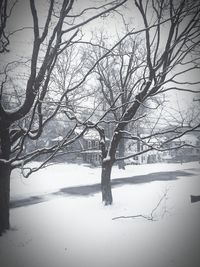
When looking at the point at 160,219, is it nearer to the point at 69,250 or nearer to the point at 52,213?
the point at 69,250

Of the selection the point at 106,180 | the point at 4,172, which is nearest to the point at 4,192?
the point at 4,172

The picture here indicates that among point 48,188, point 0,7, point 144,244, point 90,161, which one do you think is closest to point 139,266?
point 144,244

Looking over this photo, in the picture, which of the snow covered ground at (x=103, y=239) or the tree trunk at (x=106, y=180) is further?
the tree trunk at (x=106, y=180)

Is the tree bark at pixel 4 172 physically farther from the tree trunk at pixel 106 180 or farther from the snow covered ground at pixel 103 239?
the tree trunk at pixel 106 180

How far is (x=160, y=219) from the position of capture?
21.4ft

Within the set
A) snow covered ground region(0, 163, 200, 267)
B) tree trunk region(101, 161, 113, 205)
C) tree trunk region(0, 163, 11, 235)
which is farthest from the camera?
tree trunk region(101, 161, 113, 205)

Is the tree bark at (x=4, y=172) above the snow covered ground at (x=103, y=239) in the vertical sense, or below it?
above

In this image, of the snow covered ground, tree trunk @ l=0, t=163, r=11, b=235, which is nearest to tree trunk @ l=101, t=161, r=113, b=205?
the snow covered ground

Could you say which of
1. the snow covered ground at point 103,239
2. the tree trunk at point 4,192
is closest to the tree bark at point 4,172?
the tree trunk at point 4,192

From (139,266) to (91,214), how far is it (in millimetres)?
3673

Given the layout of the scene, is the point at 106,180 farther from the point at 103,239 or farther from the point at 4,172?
the point at 4,172

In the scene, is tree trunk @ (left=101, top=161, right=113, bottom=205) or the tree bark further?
tree trunk @ (left=101, top=161, right=113, bottom=205)

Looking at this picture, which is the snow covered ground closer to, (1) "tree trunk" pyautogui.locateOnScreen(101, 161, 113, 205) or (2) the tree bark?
(1) "tree trunk" pyautogui.locateOnScreen(101, 161, 113, 205)

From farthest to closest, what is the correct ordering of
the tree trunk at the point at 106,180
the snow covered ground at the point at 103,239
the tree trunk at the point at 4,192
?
1. the tree trunk at the point at 106,180
2. the tree trunk at the point at 4,192
3. the snow covered ground at the point at 103,239
